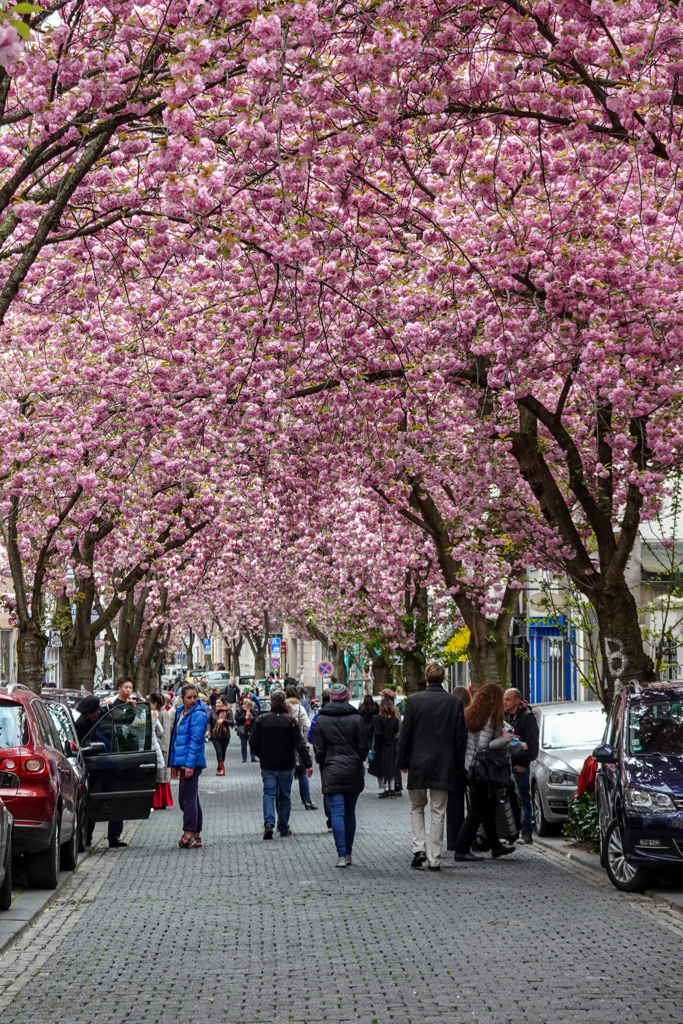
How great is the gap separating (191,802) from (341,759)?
2998mm

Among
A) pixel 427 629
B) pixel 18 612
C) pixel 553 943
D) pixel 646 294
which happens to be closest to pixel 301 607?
pixel 427 629

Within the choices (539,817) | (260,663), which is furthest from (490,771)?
(260,663)

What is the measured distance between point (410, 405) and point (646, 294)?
172 inches

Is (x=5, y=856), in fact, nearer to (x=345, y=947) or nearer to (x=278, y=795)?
(x=345, y=947)

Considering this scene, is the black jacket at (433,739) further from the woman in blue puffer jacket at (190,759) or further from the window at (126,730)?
the window at (126,730)

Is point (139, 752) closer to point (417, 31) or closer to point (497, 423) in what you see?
point (497, 423)

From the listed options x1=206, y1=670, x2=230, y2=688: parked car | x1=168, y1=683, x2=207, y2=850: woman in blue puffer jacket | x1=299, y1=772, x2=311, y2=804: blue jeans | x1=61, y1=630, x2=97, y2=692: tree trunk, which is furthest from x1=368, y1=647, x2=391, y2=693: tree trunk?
x1=206, y1=670, x2=230, y2=688: parked car

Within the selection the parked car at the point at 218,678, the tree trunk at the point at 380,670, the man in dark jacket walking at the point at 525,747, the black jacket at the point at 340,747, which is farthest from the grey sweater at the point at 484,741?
the parked car at the point at 218,678

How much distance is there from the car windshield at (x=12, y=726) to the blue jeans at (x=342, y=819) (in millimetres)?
3584

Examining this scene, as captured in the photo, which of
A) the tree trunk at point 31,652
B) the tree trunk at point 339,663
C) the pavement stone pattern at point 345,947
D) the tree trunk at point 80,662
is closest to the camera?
the pavement stone pattern at point 345,947

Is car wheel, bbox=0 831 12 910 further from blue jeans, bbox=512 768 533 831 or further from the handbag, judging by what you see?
blue jeans, bbox=512 768 533 831

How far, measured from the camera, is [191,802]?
18297 millimetres

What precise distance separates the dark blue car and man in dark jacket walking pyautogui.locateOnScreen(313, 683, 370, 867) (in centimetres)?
255

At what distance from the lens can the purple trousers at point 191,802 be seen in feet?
59.9
